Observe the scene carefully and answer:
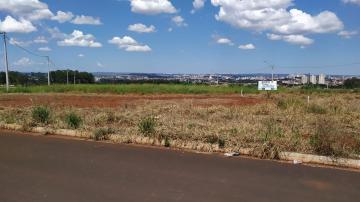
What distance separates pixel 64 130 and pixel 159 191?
6.10m

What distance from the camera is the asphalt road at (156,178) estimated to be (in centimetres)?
632

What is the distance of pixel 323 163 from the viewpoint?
8.34 m

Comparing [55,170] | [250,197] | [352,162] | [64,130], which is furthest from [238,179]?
[64,130]

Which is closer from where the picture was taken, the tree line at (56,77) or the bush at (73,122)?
the bush at (73,122)

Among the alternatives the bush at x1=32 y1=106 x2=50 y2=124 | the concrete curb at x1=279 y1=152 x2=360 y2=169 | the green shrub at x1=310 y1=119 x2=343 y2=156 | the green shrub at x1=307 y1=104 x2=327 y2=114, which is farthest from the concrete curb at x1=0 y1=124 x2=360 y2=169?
the green shrub at x1=307 y1=104 x2=327 y2=114

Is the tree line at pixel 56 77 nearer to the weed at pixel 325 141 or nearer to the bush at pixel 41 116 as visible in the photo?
the bush at pixel 41 116

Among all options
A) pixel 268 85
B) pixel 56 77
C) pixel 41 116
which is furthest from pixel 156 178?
pixel 56 77

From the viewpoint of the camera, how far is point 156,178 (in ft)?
23.7

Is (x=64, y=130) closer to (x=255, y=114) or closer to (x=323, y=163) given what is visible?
(x=323, y=163)

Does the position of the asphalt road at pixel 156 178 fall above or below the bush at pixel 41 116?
below

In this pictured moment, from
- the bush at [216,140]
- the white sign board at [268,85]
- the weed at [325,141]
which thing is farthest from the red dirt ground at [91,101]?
the white sign board at [268,85]

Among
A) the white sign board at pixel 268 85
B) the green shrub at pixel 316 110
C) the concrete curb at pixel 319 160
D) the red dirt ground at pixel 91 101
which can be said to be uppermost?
the white sign board at pixel 268 85

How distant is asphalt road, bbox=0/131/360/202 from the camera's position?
632cm

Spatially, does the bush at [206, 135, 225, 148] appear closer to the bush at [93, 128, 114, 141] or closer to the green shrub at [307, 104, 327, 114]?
the bush at [93, 128, 114, 141]
